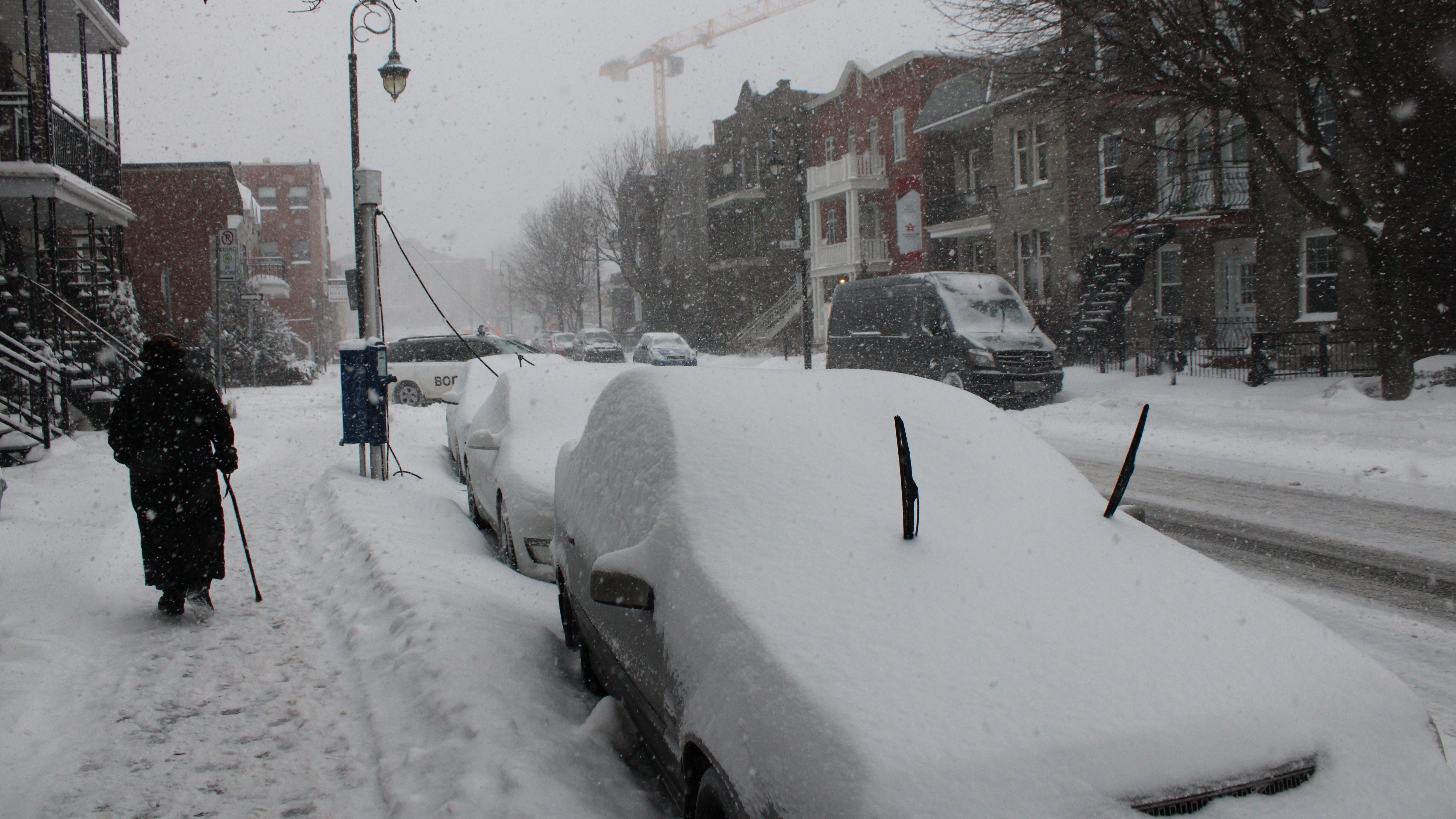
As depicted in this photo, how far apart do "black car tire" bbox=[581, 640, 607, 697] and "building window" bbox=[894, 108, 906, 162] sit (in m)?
35.3

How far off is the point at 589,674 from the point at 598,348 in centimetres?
3773

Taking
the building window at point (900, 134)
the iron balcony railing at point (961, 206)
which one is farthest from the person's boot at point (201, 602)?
the building window at point (900, 134)

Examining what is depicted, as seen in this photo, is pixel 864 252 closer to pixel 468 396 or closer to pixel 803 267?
pixel 803 267

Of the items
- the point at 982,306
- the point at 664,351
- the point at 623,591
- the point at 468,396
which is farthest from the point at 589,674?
the point at 664,351

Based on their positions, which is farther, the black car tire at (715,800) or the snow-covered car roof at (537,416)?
the snow-covered car roof at (537,416)

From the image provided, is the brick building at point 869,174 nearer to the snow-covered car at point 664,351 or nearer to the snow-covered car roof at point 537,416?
the snow-covered car at point 664,351

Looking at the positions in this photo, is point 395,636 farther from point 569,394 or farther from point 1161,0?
point 1161,0

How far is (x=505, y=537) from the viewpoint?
23.0ft

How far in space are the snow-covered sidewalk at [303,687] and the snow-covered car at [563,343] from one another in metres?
42.9

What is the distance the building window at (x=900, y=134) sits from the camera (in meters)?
37.3

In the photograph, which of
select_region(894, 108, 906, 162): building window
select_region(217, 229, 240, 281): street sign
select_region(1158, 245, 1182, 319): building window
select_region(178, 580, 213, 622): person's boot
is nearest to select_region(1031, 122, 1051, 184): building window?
select_region(1158, 245, 1182, 319): building window

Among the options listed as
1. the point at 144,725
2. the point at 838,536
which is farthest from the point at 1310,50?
the point at 144,725

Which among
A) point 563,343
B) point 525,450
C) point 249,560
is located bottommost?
point 249,560

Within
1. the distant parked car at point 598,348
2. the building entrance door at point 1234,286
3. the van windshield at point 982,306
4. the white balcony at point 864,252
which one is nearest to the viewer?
the van windshield at point 982,306
